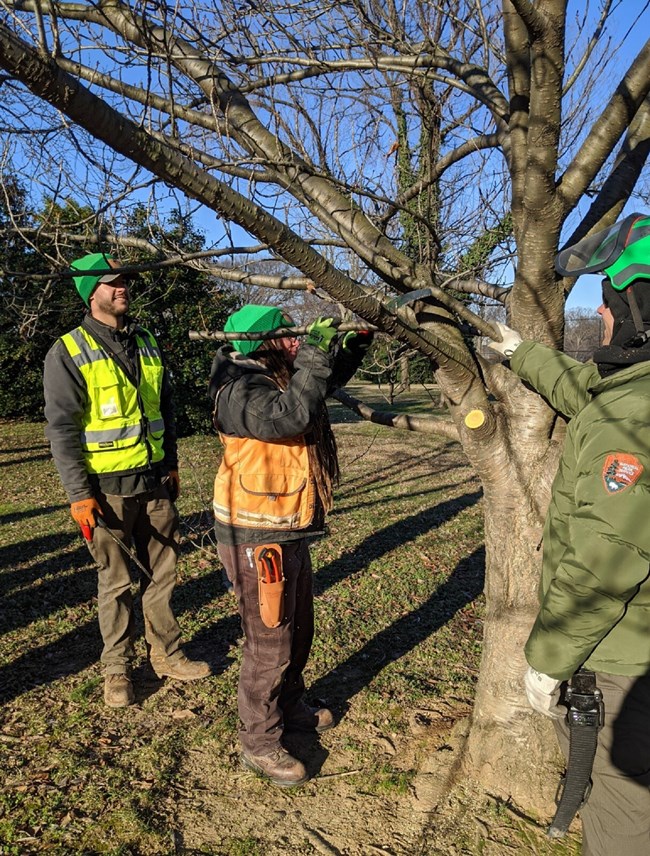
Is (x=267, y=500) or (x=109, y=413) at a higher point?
(x=109, y=413)

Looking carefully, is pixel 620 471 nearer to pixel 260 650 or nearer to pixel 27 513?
pixel 260 650

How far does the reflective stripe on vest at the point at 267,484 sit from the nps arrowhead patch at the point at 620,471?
1281 mm

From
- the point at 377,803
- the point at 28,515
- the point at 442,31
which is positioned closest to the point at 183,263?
the point at 442,31

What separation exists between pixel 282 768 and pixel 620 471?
6.34ft

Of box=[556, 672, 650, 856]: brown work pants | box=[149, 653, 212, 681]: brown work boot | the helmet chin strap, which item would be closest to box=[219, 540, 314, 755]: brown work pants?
box=[149, 653, 212, 681]: brown work boot

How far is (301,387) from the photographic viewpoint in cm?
226

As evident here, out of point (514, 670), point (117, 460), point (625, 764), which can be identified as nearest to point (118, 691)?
point (117, 460)

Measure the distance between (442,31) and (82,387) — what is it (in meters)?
2.51

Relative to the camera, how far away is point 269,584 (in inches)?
95.6

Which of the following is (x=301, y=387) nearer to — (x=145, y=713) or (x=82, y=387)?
(x=82, y=387)

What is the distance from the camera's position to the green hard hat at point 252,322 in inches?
93.5

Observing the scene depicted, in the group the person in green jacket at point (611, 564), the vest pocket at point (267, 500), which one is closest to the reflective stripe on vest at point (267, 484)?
the vest pocket at point (267, 500)

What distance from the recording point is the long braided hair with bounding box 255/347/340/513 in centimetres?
252

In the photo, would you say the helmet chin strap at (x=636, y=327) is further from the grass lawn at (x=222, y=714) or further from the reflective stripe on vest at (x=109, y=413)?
the reflective stripe on vest at (x=109, y=413)
